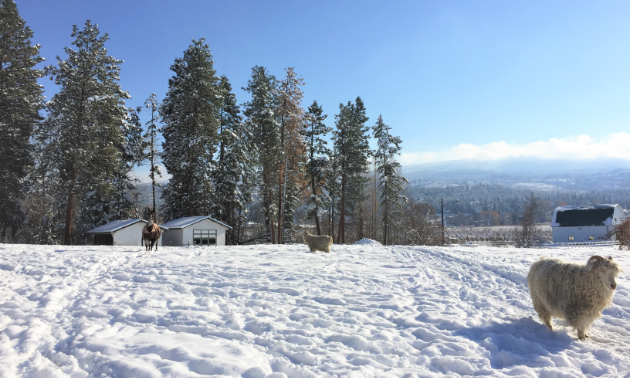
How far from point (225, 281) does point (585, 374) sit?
8.27 m

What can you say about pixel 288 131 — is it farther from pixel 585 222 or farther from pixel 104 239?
pixel 585 222

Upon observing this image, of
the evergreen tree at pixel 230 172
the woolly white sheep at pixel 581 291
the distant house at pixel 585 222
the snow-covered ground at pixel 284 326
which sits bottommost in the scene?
the distant house at pixel 585 222

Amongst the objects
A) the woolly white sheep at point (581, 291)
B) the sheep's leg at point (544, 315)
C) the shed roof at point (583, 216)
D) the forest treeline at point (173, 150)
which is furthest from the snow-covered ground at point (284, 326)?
the shed roof at point (583, 216)

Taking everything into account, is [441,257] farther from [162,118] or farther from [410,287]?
[162,118]

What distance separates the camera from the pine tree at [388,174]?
37.9 metres

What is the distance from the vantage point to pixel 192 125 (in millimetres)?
30812

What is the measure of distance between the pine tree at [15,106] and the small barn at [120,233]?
6.76 metres

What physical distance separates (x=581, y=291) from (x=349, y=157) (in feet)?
102

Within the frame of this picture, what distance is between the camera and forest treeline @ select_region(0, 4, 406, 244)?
79.9 ft

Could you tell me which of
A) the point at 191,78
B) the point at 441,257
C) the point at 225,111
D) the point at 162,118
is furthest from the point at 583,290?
the point at 225,111

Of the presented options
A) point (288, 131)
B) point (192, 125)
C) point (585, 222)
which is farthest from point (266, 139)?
point (585, 222)

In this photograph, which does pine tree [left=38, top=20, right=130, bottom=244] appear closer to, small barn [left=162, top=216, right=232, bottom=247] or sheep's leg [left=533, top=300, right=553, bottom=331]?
small barn [left=162, top=216, right=232, bottom=247]

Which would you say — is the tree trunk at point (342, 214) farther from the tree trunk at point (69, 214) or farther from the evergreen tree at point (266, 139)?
the tree trunk at point (69, 214)

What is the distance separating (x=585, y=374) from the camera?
470 centimetres
